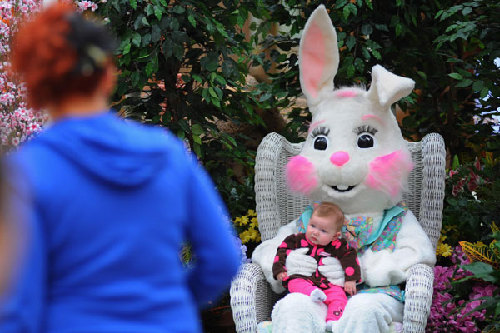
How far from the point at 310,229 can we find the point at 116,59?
155cm

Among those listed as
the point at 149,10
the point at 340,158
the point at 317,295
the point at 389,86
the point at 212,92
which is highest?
the point at 149,10

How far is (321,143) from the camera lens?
3148 millimetres

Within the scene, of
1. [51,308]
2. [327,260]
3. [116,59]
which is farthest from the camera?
[116,59]

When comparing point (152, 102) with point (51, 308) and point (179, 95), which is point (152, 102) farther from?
point (51, 308)

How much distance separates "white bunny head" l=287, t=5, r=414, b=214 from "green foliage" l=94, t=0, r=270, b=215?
74 cm

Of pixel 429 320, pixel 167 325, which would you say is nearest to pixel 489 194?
pixel 429 320

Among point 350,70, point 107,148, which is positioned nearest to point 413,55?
point 350,70

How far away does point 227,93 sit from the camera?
4.09m

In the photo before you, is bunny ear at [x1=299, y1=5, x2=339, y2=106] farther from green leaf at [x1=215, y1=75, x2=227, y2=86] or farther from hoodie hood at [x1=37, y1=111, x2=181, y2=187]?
hoodie hood at [x1=37, y1=111, x2=181, y2=187]

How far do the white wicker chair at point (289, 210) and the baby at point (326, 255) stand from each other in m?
0.16

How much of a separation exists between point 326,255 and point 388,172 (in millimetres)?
418

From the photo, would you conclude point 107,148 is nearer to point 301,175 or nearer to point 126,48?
point 301,175

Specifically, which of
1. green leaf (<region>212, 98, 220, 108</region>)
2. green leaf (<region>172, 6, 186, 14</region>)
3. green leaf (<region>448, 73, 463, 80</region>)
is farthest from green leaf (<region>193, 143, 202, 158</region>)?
green leaf (<region>448, 73, 463, 80</region>)

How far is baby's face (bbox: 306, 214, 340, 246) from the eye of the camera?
116 inches
